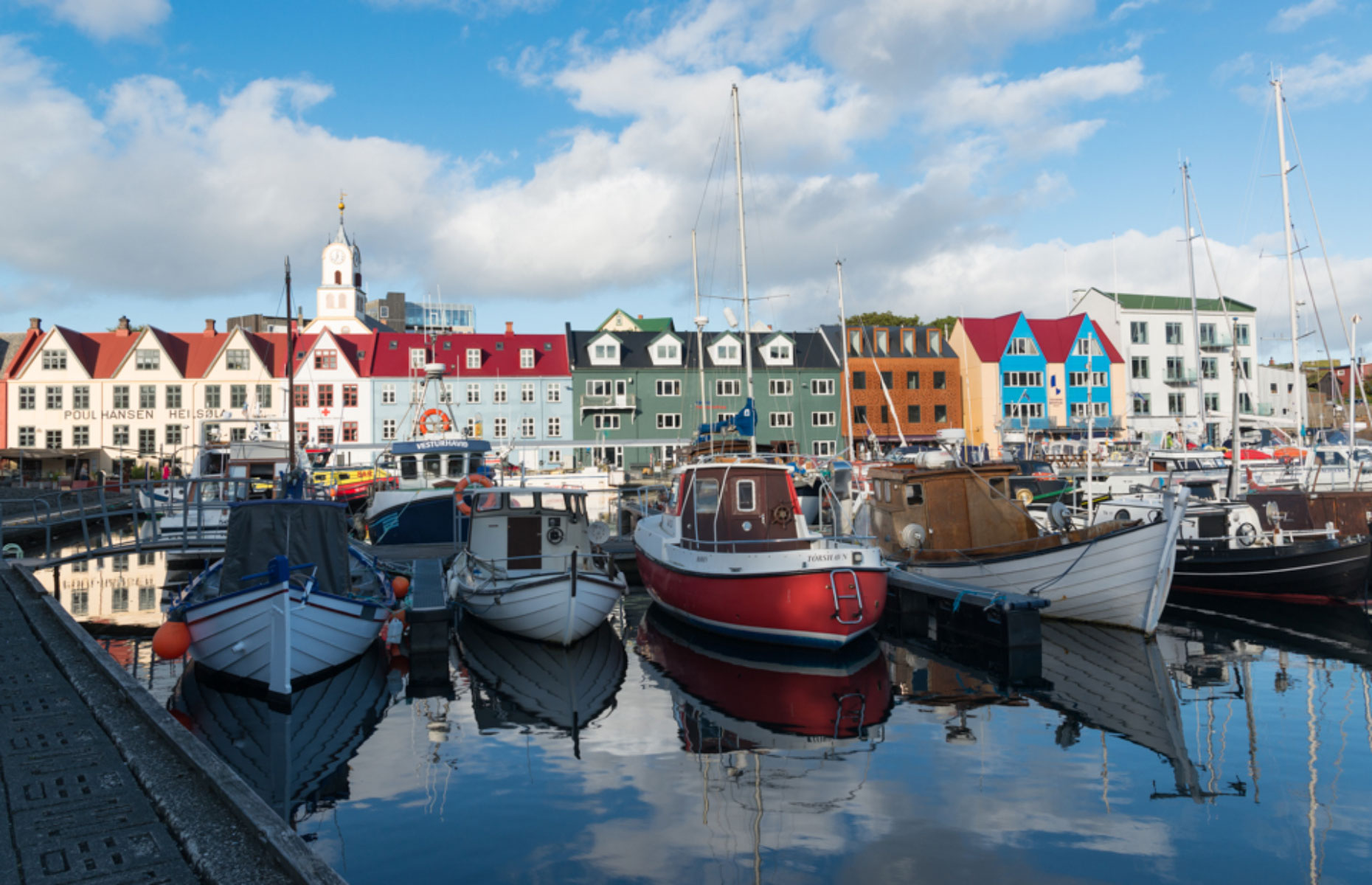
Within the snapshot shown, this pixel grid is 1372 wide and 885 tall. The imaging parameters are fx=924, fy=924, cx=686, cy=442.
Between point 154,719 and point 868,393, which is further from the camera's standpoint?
point 868,393

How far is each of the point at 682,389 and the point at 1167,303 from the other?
36883mm

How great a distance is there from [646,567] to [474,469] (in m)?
13.1

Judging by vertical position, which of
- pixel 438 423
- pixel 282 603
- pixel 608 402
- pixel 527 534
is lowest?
pixel 282 603

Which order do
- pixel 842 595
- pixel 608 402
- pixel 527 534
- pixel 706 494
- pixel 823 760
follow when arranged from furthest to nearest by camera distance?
pixel 608 402 → pixel 527 534 → pixel 706 494 → pixel 842 595 → pixel 823 760

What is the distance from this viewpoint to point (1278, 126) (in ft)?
110

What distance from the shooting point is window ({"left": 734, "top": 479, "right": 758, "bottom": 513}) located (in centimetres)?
1786

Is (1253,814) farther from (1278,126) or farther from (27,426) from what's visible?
(27,426)

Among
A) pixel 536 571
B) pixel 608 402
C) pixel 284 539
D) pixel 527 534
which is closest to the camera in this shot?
pixel 284 539

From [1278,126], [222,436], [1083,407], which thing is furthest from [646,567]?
[1083,407]

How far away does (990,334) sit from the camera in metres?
64.2

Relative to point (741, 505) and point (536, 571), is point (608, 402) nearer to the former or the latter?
point (741, 505)

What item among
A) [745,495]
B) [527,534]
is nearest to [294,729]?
[527,534]

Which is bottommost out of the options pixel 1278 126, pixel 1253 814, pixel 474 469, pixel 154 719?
pixel 1253 814

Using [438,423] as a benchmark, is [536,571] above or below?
below
